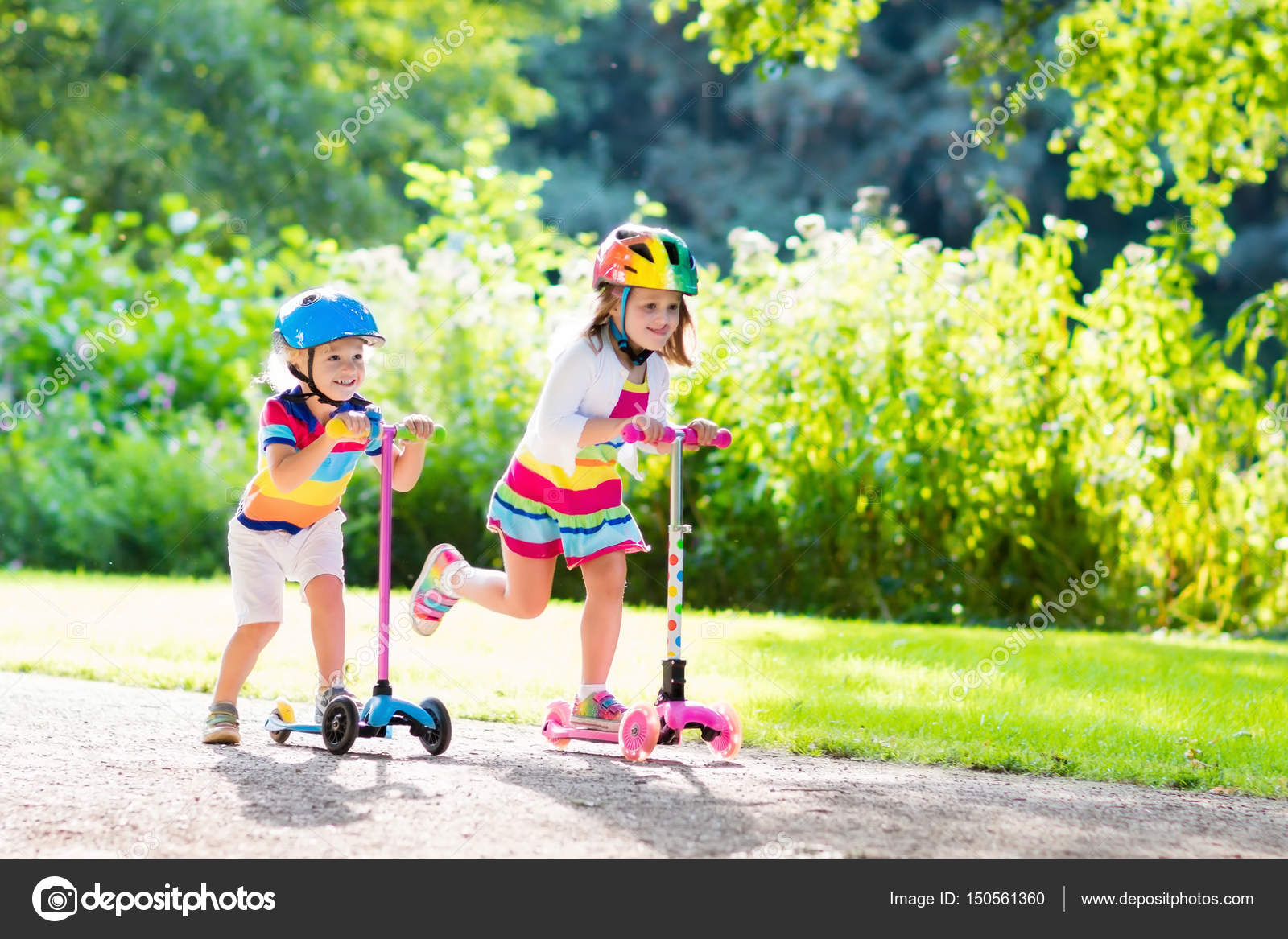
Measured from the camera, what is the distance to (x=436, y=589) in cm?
479

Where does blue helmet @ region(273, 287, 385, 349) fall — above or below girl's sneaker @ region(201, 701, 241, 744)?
above

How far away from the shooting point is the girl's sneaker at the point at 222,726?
167 inches

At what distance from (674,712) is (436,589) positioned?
108 centimetres

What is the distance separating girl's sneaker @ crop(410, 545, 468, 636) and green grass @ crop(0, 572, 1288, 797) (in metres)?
0.38

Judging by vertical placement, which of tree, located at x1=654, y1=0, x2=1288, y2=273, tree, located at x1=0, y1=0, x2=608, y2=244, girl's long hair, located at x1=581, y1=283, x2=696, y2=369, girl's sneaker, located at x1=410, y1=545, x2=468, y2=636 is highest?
tree, located at x1=0, y1=0, x2=608, y2=244

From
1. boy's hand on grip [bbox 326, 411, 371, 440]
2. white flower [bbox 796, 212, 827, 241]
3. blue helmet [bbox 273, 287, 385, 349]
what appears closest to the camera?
boy's hand on grip [bbox 326, 411, 371, 440]

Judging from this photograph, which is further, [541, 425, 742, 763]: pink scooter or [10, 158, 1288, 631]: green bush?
Answer: [10, 158, 1288, 631]: green bush

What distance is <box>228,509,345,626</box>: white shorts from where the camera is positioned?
4234 mm

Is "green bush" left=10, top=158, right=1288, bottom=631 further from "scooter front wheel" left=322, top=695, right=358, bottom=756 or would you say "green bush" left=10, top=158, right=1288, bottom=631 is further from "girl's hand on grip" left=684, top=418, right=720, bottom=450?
"scooter front wheel" left=322, top=695, right=358, bottom=756

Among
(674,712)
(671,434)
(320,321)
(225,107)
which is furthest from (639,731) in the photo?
(225,107)

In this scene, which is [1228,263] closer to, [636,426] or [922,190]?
[922,190]

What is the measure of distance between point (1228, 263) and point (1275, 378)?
1386cm
